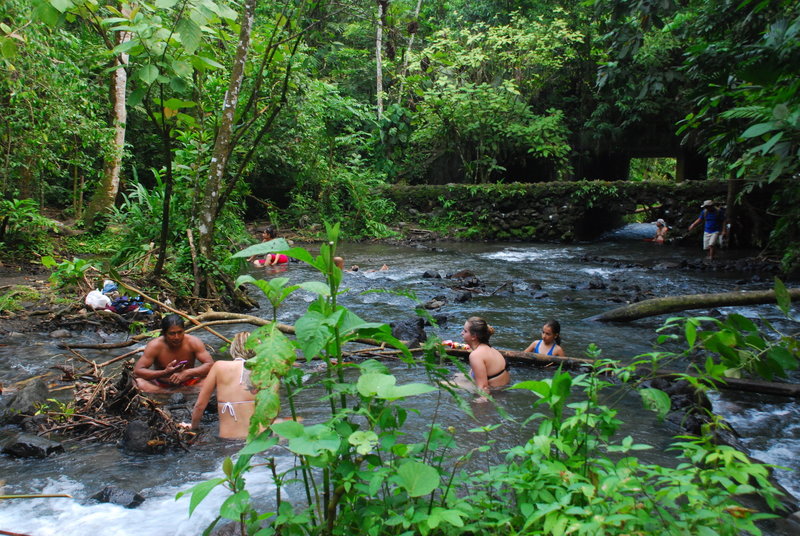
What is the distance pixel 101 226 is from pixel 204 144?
7784 millimetres

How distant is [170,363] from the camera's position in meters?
6.12

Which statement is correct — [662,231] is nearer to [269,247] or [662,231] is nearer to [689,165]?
[689,165]

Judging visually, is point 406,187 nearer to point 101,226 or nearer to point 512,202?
point 512,202

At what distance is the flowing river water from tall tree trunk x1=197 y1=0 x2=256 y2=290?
1.40 meters

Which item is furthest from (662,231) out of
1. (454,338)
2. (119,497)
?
(119,497)

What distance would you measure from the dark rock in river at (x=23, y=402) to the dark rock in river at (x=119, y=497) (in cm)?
158

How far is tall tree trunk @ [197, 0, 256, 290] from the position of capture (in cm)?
759

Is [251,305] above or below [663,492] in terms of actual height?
below

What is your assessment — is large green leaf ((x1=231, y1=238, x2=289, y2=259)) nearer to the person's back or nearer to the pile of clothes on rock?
the person's back

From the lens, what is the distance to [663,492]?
2326mm

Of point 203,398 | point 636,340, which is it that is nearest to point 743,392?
point 636,340

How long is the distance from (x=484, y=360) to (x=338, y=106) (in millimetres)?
14486

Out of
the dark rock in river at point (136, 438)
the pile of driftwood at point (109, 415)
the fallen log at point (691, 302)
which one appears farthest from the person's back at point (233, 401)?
the fallen log at point (691, 302)

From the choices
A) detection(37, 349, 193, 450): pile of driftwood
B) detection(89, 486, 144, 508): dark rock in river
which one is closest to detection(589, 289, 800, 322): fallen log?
detection(89, 486, 144, 508): dark rock in river
